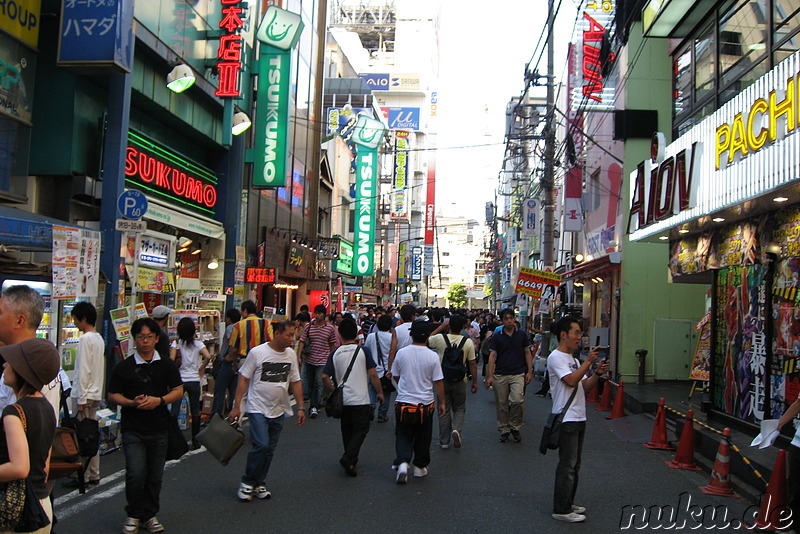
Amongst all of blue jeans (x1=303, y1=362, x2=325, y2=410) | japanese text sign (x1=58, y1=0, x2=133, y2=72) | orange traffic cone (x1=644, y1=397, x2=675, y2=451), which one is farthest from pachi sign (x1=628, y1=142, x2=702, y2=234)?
japanese text sign (x1=58, y1=0, x2=133, y2=72)

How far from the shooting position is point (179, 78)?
1547 centimetres

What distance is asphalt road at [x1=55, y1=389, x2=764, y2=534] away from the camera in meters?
6.58

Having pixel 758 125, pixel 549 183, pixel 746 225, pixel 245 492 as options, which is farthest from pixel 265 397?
pixel 549 183

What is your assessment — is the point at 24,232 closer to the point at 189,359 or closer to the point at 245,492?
the point at 189,359

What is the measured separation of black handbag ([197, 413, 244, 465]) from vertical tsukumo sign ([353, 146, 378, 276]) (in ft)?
106

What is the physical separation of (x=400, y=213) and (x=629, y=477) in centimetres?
5780

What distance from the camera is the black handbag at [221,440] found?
6.97m

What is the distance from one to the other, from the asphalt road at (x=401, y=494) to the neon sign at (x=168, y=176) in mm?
6931

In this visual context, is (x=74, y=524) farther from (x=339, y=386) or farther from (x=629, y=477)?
(x=629, y=477)

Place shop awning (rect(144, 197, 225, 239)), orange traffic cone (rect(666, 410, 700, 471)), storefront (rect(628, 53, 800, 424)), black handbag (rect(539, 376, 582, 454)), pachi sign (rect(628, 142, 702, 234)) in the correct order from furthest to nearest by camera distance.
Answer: shop awning (rect(144, 197, 225, 239)), pachi sign (rect(628, 142, 702, 234)), orange traffic cone (rect(666, 410, 700, 471)), storefront (rect(628, 53, 800, 424)), black handbag (rect(539, 376, 582, 454))

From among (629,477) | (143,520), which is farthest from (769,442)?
(143,520)

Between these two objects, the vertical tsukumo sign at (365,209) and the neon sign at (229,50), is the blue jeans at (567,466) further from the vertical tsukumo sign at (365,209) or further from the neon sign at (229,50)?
the vertical tsukumo sign at (365,209)

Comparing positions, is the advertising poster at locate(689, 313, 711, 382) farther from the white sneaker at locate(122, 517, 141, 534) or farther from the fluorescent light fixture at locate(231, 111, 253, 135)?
the fluorescent light fixture at locate(231, 111, 253, 135)

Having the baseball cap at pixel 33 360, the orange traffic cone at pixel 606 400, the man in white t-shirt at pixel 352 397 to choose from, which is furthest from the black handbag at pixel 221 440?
the orange traffic cone at pixel 606 400
